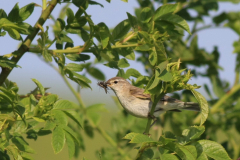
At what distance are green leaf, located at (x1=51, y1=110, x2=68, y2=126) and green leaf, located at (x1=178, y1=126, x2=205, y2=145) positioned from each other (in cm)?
70

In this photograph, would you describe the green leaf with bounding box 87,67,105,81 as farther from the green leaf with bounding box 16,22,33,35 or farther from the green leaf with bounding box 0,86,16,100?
the green leaf with bounding box 0,86,16,100

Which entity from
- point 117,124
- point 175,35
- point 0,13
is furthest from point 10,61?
point 117,124

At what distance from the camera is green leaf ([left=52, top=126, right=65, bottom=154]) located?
2.02 meters

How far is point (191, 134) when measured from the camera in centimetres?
211

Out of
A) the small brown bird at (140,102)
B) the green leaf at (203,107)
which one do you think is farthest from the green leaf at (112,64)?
the small brown bird at (140,102)

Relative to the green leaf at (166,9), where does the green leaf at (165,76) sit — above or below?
below

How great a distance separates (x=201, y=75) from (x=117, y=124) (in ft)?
4.46

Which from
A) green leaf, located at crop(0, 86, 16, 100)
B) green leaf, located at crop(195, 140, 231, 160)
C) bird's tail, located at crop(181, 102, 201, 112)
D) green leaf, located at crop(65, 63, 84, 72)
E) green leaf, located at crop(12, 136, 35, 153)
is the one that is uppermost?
green leaf, located at crop(0, 86, 16, 100)

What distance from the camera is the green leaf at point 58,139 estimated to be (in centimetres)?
202

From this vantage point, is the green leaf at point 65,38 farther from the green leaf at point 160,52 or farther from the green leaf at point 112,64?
the green leaf at point 160,52

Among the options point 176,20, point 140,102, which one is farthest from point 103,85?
point 176,20

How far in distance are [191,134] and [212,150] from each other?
6.2 inches

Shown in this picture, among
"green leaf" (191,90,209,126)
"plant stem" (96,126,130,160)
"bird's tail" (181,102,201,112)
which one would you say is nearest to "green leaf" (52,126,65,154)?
"green leaf" (191,90,209,126)

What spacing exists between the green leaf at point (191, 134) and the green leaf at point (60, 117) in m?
0.70
